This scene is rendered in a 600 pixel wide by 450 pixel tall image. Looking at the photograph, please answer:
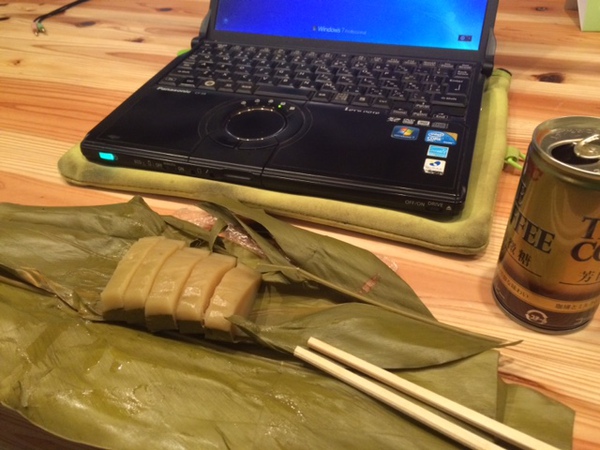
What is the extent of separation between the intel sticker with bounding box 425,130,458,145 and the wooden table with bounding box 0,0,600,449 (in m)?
0.09

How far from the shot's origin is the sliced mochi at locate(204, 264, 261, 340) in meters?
0.45

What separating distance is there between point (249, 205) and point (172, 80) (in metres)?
0.28

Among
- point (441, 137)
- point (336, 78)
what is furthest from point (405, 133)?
point (336, 78)

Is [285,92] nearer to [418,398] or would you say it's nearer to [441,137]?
[441,137]

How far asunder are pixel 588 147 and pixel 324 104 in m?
0.37

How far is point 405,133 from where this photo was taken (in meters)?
0.64

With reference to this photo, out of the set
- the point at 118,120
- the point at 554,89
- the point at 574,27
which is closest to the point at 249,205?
the point at 118,120

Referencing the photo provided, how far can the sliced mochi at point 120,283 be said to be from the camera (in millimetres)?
468

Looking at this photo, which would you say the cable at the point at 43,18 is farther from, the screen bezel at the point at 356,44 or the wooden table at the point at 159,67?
the screen bezel at the point at 356,44

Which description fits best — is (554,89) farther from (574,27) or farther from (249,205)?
(249,205)

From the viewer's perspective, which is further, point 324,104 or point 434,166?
point 324,104

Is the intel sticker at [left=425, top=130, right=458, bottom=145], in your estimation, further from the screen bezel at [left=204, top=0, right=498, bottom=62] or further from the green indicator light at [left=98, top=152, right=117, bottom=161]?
the green indicator light at [left=98, top=152, right=117, bottom=161]

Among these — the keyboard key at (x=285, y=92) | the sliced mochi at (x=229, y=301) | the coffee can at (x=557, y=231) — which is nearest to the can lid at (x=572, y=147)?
the coffee can at (x=557, y=231)

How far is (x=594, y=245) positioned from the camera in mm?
404
